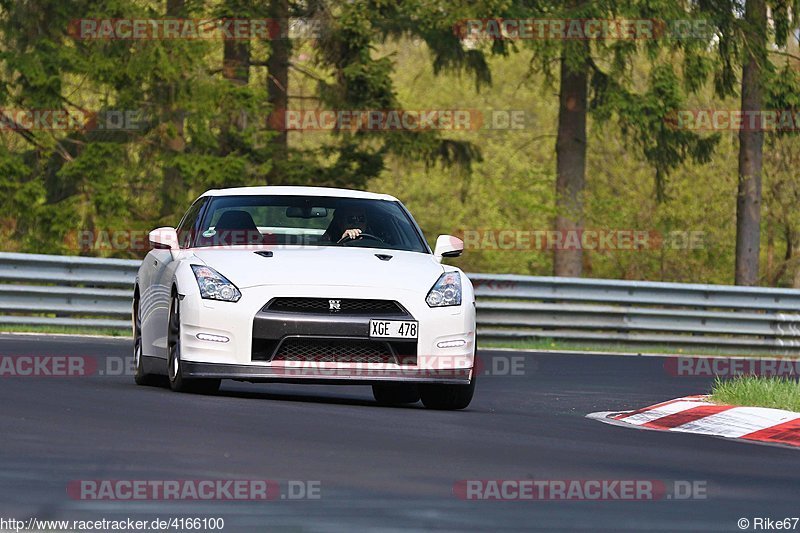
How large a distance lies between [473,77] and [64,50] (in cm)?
823

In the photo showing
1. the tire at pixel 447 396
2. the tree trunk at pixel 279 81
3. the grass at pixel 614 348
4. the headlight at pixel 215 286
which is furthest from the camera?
the tree trunk at pixel 279 81

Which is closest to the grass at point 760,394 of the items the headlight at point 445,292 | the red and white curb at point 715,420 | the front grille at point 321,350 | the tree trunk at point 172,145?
the red and white curb at point 715,420

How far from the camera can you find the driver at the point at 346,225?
12.9m

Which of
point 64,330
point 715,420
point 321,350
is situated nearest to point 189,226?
point 321,350

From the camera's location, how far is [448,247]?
12703 millimetres

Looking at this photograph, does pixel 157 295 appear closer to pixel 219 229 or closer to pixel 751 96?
pixel 219 229

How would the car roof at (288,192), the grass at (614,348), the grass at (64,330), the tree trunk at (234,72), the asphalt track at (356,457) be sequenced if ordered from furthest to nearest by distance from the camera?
1. the tree trunk at (234,72)
2. the grass at (614,348)
3. the grass at (64,330)
4. the car roof at (288,192)
5. the asphalt track at (356,457)

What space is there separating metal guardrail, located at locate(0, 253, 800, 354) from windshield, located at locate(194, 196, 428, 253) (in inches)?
391

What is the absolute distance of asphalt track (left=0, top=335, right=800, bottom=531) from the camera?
22.8 feet

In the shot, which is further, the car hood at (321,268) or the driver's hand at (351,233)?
the driver's hand at (351,233)

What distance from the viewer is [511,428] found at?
10.9 metres

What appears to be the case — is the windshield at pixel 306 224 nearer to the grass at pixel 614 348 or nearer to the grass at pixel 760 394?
the grass at pixel 760 394

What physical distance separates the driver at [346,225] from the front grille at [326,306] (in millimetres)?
1251

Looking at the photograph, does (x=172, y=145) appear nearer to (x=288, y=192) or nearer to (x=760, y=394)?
(x=288, y=192)
